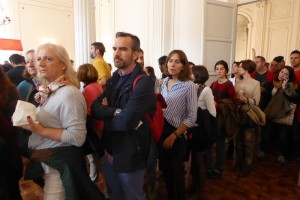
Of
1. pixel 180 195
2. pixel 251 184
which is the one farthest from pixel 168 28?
pixel 180 195

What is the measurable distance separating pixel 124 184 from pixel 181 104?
799 mm

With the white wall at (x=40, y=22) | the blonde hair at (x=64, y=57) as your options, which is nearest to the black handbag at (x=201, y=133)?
the blonde hair at (x=64, y=57)

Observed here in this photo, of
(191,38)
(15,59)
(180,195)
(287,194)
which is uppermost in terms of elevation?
(191,38)

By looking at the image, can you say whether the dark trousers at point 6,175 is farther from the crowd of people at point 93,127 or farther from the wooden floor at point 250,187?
the wooden floor at point 250,187

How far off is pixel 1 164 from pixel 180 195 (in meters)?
1.37

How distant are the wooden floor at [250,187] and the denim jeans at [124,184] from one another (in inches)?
39.0

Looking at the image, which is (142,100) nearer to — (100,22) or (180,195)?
(180,195)

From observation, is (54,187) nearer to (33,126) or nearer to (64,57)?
(33,126)

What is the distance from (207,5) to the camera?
15.1 feet

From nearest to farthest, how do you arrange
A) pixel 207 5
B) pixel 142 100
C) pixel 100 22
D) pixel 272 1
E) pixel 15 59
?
pixel 142 100, pixel 15 59, pixel 207 5, pixel 272 1, pixel 100 22

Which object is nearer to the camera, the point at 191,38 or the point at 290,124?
the point at 290,124

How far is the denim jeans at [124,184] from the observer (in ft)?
5.03

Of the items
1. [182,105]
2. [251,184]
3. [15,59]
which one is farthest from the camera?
[15,59]

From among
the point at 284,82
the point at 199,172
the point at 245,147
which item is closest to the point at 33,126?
the point at 199,172
